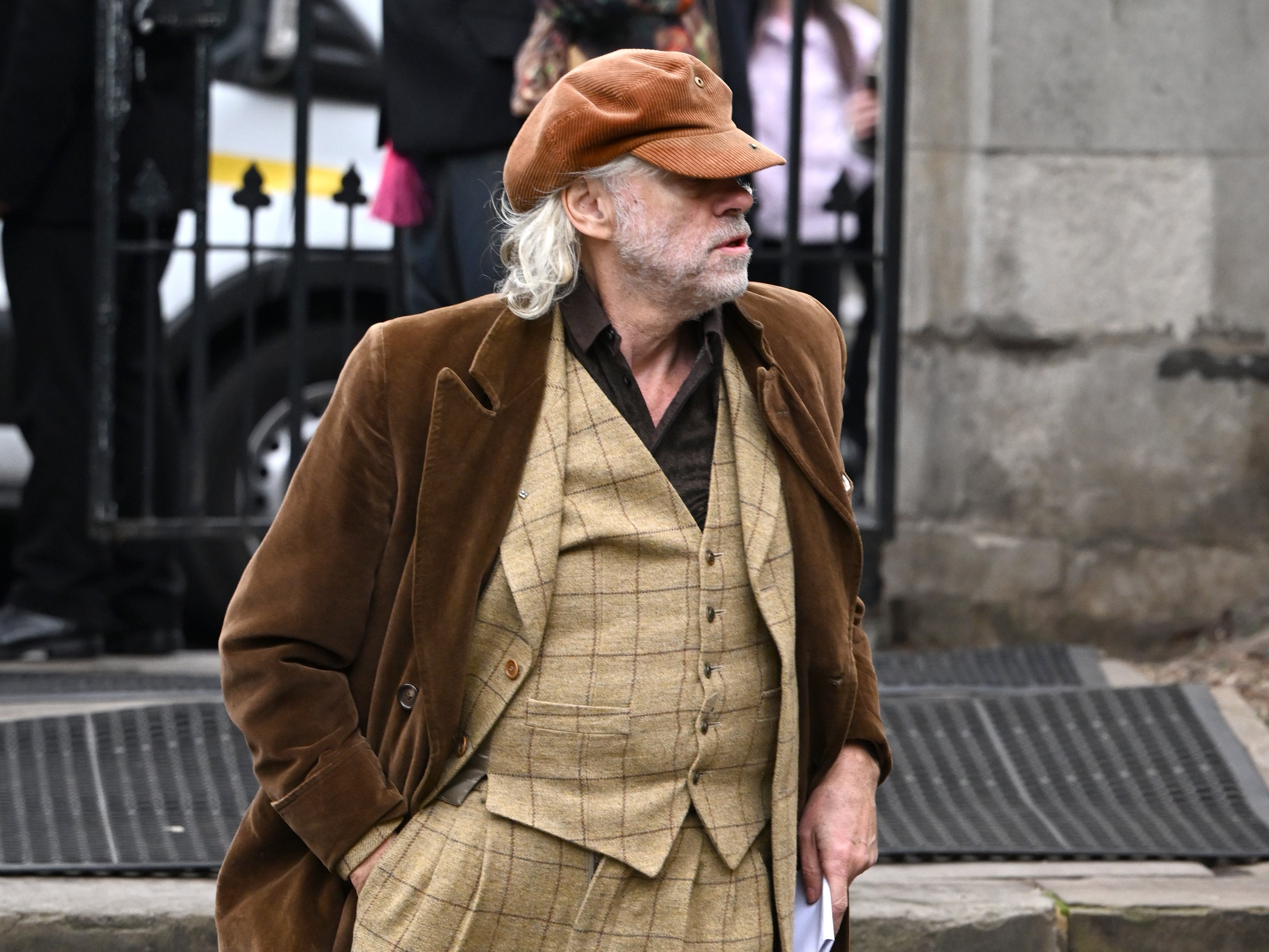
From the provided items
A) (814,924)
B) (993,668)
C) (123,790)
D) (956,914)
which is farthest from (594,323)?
(993,668)

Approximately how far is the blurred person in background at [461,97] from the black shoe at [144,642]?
139 centimetres

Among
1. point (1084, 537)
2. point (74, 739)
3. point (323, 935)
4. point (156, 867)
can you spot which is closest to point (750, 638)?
point (323, 935)

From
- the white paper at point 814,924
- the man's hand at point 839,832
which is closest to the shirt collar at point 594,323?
the man's hand at point 839,832

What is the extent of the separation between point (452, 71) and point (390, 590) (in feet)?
8.16

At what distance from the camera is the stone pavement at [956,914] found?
3189 millimetres

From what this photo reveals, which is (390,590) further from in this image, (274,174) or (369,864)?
(274,174)

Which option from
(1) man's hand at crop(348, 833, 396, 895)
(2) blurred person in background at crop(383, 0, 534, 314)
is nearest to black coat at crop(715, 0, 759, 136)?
(2) blurred person in background at crop(383, 0, 534, 314)

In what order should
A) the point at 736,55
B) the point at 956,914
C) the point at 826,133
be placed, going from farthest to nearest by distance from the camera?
the point at 826,133 → the point at 736,55 → the point at 956,914

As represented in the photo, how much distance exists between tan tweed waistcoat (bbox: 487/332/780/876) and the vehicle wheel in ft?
11.0

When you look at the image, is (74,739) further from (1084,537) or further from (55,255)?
(1084,537)

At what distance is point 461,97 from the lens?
4488 mm

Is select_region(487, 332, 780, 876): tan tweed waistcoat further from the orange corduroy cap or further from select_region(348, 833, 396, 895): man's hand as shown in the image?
the orange corduroy cap

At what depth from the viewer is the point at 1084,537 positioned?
17.1ft

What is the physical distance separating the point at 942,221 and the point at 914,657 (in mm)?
1219
